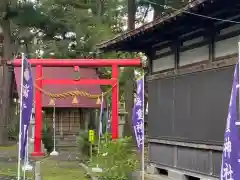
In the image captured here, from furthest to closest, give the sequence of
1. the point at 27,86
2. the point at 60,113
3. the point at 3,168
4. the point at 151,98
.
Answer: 1. the point at 60,113
2. the point at 3,168
3. the point at 151,98
4. the point at 27,86

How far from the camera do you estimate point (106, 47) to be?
527 inches

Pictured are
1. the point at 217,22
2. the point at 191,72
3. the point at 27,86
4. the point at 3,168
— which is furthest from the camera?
the point at 3,168

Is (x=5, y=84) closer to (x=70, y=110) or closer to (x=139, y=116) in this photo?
(x=70, y=110)

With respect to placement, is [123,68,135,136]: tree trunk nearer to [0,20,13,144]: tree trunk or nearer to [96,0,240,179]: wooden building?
[0,20,13,144]: tree trunk

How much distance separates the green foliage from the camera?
437 inches

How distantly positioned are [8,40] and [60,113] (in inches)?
263

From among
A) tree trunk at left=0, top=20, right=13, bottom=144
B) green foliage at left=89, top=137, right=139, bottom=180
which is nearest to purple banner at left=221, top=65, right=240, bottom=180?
green foliage at left=89, top=137, right=139, bottom=180

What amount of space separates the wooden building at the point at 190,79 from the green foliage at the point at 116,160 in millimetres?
1239

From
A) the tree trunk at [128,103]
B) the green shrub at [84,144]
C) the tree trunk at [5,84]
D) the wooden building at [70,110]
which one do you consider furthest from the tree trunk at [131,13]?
the tree trunk at [5,84]

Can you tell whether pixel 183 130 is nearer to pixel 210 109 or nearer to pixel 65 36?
pixel 210 109

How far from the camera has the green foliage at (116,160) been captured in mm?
11094

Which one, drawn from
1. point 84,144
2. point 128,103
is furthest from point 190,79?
point 128,103

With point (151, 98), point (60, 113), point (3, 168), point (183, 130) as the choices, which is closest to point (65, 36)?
point (60, 113)

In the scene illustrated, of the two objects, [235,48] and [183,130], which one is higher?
[235,48]
